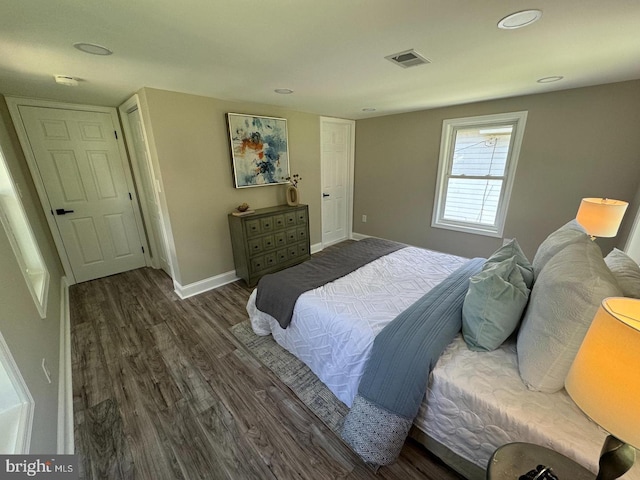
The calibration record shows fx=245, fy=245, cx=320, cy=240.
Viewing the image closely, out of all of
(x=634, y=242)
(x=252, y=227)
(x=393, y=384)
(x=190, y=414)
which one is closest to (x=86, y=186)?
(x=252, y=227)

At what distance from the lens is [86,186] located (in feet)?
9.86

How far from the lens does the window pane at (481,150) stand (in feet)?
10.2

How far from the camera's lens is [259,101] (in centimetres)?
291

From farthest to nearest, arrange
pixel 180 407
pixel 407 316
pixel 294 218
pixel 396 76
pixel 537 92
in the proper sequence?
pixel 294 218
pixel 537 92
pixel 396 76
pixel 180 407
pixel 407 316

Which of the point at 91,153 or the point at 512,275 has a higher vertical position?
the point at 91,153

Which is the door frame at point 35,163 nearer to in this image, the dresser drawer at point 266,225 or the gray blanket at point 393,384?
the dresser drawer at point 266,225

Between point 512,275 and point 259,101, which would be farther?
point 259,101

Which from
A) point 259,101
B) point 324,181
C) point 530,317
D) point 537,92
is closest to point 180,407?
point 530,317

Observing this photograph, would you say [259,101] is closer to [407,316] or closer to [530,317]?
[407,316]

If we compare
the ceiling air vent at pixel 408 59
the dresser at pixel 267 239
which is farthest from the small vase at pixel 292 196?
the ceiling air vent at pixel 408 59

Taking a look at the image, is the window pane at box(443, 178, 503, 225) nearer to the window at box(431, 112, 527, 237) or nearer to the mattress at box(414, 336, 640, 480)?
the window at box(431, 112, 527, 237)

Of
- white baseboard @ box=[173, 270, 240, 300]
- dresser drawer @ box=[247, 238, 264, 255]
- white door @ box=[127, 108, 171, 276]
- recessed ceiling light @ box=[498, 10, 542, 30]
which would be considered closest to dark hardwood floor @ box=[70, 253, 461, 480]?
white baseboard @ box=[173, 270, 240, 300]

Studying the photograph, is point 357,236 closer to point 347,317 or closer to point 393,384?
point 347,317

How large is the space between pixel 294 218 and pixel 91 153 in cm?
257
